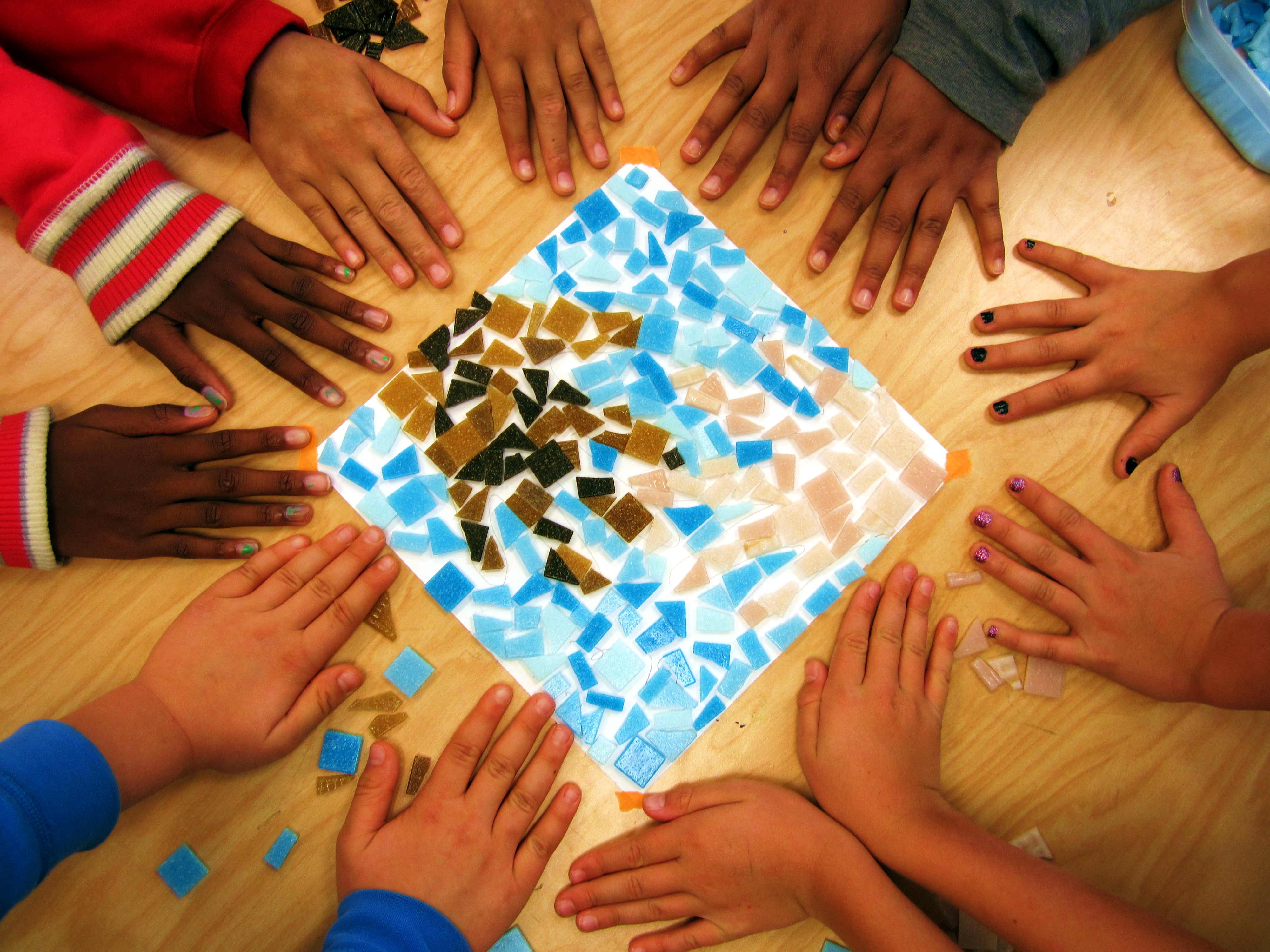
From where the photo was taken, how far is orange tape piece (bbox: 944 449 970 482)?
78 centimetres

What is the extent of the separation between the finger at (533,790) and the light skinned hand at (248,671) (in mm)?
218

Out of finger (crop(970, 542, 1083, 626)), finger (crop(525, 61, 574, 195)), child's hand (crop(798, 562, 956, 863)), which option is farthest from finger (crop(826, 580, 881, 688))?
finger (crop(525, 61, 574, 195))

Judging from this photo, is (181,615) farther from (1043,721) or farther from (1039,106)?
(1039,106)

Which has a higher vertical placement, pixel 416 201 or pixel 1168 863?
pixel 416 201

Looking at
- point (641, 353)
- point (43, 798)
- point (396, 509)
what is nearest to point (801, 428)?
point (641, 353)

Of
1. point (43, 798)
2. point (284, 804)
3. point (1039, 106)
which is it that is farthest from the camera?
point (1039, 106)

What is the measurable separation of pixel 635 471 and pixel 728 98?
0.46 metres

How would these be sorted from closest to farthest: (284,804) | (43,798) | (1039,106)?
1. (43,798)
2. (284,804)
3. (1039,106)

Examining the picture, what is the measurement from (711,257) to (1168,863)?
85 cm

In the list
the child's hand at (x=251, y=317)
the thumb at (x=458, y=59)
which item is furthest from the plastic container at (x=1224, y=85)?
the child's hand at (x=251, y=317)

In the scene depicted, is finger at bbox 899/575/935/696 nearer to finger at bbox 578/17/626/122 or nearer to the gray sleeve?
the gray sleeve

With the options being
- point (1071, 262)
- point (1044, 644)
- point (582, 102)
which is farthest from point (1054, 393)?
point (582, 102)

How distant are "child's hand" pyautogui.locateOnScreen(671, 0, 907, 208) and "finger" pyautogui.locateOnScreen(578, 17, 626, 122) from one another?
93 millimetres

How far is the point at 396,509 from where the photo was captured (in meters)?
0.77
